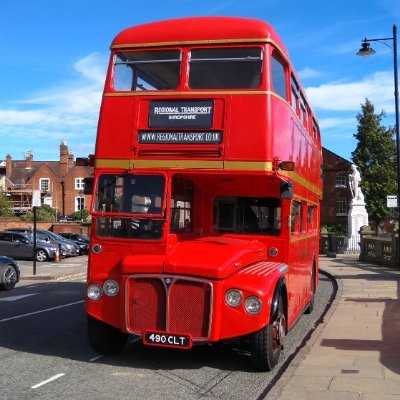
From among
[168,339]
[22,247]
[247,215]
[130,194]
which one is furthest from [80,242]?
[168,339]

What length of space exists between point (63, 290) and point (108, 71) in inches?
406

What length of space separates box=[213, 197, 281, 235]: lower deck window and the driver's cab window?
46cm

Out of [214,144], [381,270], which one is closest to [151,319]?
[214,144]

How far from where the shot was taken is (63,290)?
16719mm

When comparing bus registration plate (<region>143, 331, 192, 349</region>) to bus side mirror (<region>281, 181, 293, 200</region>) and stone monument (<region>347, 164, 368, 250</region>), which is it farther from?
stone monument (<region>347, 164, 368, 250</region>)

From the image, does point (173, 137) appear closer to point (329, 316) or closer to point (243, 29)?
point (243, 29)

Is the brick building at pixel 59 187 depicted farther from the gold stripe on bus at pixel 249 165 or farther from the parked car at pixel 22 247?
the gold stripe on bus at pixel 249 165

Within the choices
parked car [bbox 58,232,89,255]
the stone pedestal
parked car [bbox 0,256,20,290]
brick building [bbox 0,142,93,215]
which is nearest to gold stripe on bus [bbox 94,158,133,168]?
parked car [bbox 0,256,20,290]

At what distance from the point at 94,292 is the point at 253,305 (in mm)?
2043

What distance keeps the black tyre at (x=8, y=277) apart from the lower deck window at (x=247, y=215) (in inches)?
377

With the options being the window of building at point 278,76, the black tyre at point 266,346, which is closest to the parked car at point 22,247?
the window of building at point 278,76

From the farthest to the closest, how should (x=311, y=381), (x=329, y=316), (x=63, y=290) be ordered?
1. (x=63, y=290)
2. (x=329, y=316)
3. (x=311, y=381)

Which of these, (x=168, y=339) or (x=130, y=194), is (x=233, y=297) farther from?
(x=130, y=194)

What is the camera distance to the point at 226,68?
7.43m
